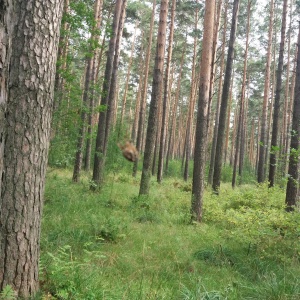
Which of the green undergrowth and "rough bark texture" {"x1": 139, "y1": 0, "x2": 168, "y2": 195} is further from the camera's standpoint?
"rough bark texture" {"x1": 139, "y1": 0, "x2": 168, "y2": 195}

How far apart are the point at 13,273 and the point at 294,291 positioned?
130 inches

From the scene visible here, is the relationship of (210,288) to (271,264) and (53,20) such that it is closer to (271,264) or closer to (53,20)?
(271,264)

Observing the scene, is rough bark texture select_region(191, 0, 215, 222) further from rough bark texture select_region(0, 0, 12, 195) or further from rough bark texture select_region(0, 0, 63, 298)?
rough bark texture select_region(0, 0, 12, 195)

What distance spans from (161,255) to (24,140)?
332 centimetres

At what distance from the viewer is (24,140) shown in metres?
2.57

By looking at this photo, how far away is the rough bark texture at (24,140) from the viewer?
8.30 feet

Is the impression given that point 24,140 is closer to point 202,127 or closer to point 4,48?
point 4,48

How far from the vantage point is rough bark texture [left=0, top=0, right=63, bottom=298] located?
2529mm

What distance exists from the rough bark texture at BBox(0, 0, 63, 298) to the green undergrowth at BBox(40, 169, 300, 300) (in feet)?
1.56

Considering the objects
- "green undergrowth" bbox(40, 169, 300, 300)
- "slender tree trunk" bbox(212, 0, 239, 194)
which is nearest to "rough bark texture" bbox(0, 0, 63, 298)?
"green undergrowth" bbox(40, 169, 300, 300)

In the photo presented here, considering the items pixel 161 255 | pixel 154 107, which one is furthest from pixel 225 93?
pixel 161 255

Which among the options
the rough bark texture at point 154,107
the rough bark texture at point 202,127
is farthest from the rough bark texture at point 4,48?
the rough bark texture at point 154,107

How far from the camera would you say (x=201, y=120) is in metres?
7.39

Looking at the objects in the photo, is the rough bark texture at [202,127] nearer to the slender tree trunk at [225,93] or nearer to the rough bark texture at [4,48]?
the slender tree trunk at [225,93]
